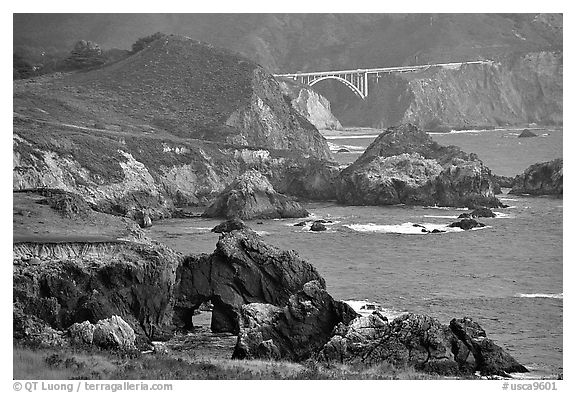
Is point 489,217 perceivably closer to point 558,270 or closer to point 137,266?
point 558,270

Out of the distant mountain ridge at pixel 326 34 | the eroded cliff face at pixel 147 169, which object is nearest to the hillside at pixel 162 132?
the eroded cliff face at pixel 147 169

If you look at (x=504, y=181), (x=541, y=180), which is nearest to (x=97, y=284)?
(x=541, y=180)

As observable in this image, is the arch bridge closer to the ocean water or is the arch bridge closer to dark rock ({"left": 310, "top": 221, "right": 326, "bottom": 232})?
the ocean water

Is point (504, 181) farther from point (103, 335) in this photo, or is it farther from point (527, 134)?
point (103, 335)

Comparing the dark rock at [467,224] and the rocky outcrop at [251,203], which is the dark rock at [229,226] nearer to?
the rocky outcrop at [251,203]

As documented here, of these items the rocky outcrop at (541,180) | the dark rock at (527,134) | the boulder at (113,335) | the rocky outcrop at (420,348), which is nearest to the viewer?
the rocky outcrop at (420,348)
